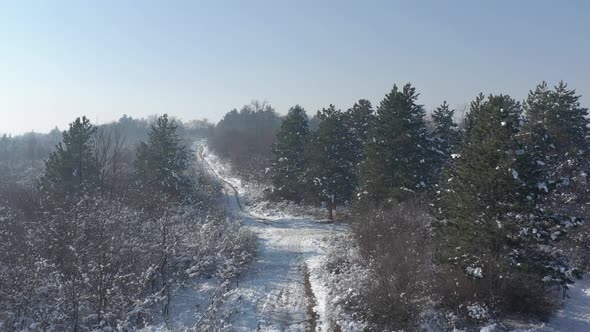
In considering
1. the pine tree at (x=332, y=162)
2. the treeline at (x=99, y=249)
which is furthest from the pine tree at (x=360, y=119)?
the treeline at (x=99, y=249)

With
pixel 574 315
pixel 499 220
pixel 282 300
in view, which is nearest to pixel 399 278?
pixel 499 220

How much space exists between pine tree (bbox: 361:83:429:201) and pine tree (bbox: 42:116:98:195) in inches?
870

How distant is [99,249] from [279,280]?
10037 millimetres

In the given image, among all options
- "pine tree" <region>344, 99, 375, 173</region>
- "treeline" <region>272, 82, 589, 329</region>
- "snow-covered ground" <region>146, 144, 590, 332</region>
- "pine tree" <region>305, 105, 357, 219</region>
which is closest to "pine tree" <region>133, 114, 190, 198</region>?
"snow-covered ground" <region>146, 144, 590, 332</region>

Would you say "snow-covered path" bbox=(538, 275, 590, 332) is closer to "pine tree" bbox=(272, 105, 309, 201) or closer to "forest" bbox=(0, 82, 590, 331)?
"forest" bbox=(0, 82, 590, 331)

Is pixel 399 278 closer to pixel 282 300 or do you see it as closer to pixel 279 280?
pixel 282 300

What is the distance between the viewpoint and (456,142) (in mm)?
39594

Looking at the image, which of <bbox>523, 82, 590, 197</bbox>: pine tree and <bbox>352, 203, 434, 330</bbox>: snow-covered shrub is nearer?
<bbox>352, 203, 434, 330</bbox>: snow-covered shrub

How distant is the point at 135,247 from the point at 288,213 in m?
26.8

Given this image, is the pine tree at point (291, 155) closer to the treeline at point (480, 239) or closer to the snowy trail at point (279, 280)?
the snowy trail at point (279, 280)

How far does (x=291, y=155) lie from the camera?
48.4 meters

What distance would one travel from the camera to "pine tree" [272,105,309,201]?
157 ft

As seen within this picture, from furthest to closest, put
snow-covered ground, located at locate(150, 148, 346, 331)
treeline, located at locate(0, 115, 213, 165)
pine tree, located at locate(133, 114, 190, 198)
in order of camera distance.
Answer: treeline, located at locate(0, 115, 213, 165)
pine tree, located at locate(133, 114, 190, 198)
snow-covered ground, located at locate(150, 148, 346, 331)

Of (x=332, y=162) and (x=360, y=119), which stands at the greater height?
(x=360, y=119)
